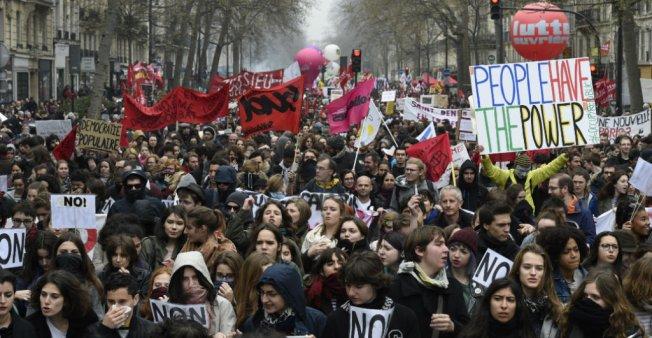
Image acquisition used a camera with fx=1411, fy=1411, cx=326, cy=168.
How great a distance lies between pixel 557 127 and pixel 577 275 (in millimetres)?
6647

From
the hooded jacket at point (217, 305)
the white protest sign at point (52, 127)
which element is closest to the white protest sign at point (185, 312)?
the hooded jacket at point (217, 305)

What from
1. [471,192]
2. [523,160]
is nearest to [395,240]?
[471,192]

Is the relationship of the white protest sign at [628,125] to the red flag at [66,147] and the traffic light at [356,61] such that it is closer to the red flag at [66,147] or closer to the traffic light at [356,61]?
the red flag at [66,147]

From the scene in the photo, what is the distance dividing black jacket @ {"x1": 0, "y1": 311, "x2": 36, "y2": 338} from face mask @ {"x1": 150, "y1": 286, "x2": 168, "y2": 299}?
2.97 ft

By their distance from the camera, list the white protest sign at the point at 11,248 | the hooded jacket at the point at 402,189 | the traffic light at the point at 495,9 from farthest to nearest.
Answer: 1. the traffic light at the point at 495,9
2. the hooded jacket at the point at 402,189
3. the white protest sign at the point at 11,248

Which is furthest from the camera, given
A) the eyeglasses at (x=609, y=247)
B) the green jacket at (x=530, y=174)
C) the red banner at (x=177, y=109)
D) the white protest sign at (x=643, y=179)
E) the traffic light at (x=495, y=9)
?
the traffic light at (x=495, y=9)

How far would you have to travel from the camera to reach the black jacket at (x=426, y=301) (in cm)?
736

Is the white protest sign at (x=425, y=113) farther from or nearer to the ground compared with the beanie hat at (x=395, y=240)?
farther from the ground

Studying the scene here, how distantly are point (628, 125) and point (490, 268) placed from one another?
1583 centimetres

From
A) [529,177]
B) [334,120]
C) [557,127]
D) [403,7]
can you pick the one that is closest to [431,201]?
[529,177]

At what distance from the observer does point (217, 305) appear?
726 centimetres

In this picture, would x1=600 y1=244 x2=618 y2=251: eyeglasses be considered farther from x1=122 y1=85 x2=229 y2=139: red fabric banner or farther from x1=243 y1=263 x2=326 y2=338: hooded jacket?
x1=122 y1=85 x2=229 y2=139: red fabric banner

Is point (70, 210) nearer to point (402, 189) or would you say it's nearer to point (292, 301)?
point (402, 189)

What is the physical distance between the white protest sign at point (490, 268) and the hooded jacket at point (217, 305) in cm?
158
